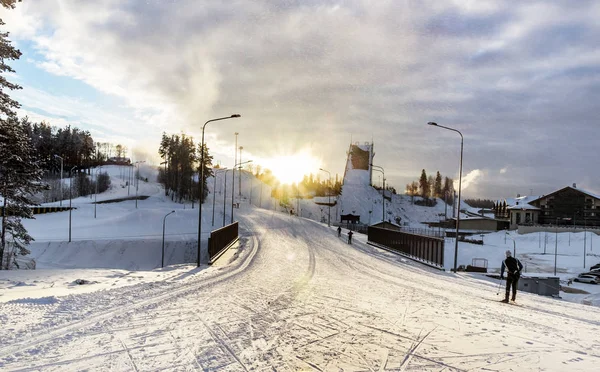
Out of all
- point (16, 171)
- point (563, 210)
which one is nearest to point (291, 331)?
point (16, 171)

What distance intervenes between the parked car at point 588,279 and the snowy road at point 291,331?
3647 centimetres

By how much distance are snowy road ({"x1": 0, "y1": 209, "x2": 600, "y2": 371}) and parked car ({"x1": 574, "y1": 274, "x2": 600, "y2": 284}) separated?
36.5 m

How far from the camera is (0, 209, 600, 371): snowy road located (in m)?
6.13

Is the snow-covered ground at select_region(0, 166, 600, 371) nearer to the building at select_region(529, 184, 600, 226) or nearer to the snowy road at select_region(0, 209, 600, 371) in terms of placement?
the snowy road at select_region(0, 209, 600, 371)

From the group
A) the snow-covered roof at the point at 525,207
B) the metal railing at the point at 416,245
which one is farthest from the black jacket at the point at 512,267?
the snow-covered roof at the point at 525,207

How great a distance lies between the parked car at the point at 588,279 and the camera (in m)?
39.9

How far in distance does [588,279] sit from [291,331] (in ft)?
152

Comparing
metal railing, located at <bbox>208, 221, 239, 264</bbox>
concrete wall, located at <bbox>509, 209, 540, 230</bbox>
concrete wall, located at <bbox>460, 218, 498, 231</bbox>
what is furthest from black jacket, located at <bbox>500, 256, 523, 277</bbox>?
concrete wall, located at <bbox>509, 209, 540, 230</bbox>

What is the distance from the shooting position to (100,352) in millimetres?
6414

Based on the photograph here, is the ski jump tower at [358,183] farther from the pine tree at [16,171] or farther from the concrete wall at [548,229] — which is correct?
the pine tree at [16,171]

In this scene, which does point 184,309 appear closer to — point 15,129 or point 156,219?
point 15,129

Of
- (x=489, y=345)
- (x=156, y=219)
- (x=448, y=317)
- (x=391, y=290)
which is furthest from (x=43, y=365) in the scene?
(x=156, y=219)

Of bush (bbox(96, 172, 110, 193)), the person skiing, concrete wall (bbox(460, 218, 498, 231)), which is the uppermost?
bush (bbox(96, 172, 110, 193))

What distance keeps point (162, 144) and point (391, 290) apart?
4058 inches
